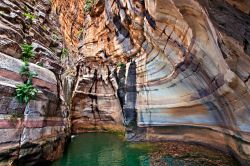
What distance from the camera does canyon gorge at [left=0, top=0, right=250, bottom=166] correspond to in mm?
6875

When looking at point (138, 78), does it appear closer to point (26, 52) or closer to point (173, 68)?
point (173, 68)

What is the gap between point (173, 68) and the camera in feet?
40.1

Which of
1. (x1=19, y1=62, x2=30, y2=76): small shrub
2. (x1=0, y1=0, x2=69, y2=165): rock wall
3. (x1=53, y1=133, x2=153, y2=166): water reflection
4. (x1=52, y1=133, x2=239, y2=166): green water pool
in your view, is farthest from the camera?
(x1=53, y1=133, x2=153, y2=166): water reflection

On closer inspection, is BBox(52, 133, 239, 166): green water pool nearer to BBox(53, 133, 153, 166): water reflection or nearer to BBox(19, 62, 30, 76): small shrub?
BBox(53, 133, 153, 166): water reflection

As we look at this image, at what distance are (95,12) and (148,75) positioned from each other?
9466 millimetres

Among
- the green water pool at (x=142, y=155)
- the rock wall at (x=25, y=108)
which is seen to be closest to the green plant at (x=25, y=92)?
the rock wall at (x=25, y=108)

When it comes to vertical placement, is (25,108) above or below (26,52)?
below

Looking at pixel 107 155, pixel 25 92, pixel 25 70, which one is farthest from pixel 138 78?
pixel 25 92

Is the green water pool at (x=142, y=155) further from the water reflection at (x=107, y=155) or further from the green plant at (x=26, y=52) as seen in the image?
the green plant at (x=26, y=52)

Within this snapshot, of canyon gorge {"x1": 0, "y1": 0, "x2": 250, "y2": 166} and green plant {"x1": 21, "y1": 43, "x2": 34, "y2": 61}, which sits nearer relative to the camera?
canyon gorge {"x1": 0, "y1": 0, "x2": 250, "y2": 166}

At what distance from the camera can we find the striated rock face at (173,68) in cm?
640

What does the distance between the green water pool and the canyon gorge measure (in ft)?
1.98

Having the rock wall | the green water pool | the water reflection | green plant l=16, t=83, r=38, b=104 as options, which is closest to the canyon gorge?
the rock wall

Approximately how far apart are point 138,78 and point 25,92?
8.62m
